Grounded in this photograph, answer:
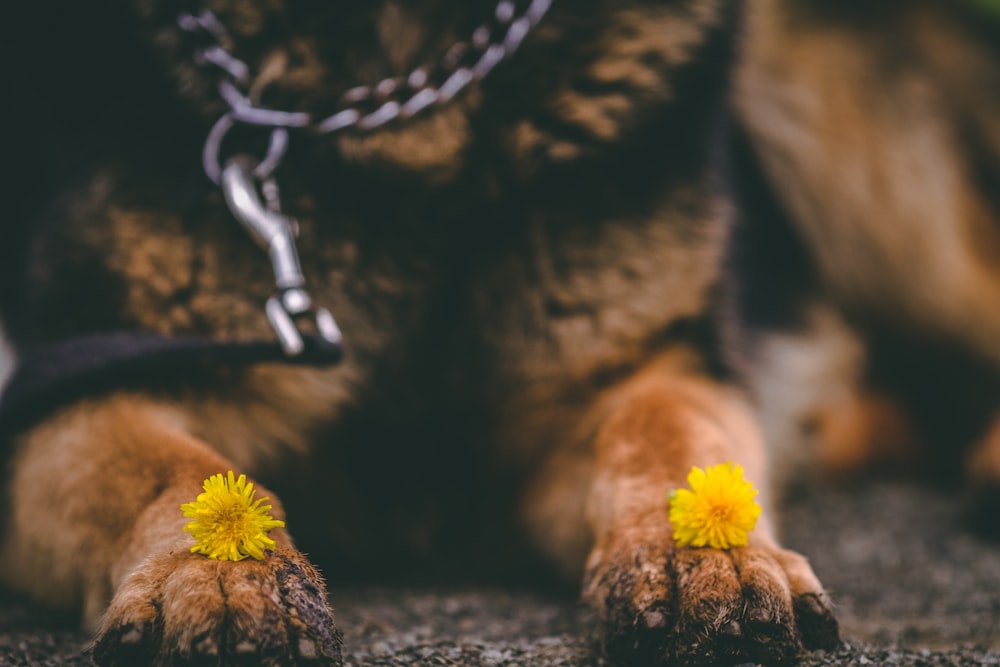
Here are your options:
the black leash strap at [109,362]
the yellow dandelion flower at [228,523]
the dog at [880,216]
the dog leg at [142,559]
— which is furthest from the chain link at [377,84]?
the dog at [880,216]

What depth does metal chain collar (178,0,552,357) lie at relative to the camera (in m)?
1.50

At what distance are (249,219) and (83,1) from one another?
0.51 metres

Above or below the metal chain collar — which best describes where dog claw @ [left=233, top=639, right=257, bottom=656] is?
below

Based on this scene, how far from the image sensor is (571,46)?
1.81 metres

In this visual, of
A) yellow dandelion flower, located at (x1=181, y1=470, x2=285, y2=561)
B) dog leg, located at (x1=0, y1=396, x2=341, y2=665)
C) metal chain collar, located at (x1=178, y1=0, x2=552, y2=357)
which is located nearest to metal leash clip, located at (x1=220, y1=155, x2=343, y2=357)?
metal chain collar, located at (x1=178, y1=0, x2=552, y2=357)

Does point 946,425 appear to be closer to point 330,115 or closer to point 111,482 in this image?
point 330,115

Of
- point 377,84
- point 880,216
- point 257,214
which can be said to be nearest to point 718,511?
point 257,214

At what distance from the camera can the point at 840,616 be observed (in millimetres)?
1498

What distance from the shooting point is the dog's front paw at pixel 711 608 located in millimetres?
1145

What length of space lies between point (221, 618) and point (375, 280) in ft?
2.74

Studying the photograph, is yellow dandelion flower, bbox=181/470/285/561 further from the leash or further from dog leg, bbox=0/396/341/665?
the leash

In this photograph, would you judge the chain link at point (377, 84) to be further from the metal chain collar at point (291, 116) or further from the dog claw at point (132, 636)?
the dog claw at point (132, 636)

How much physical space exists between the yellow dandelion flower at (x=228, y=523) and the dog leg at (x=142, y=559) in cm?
2

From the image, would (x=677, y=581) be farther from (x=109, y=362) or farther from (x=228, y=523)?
(x=109, y=362)
